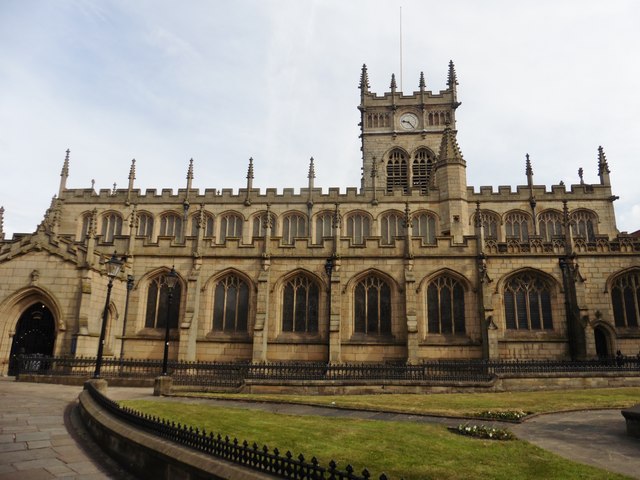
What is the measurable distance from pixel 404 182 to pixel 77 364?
35.0m

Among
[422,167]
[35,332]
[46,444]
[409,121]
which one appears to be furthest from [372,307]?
[409,121]

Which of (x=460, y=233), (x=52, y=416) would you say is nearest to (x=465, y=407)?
(x=52, y=416)

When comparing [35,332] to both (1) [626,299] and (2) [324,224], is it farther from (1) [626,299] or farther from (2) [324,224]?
(1) [626,299]

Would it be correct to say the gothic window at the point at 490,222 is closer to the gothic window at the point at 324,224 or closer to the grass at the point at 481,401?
the gothic window at the point at 324,224

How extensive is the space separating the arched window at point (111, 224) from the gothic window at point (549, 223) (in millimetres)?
36874

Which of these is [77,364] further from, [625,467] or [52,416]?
[625,467]

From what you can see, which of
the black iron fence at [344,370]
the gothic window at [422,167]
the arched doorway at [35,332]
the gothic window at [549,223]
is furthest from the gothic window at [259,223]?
the gothic window at [549,223]

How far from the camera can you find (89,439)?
9547mm

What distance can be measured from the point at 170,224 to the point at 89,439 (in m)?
33.6

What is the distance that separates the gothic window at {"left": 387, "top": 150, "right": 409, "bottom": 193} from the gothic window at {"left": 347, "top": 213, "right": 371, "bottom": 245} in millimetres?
7818

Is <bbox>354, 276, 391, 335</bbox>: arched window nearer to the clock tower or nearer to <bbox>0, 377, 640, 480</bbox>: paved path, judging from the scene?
<bbox>0, 377, 640, 480</bbox>: paved path

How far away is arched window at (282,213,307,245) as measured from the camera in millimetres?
40375

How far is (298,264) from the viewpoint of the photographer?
84.2 feet

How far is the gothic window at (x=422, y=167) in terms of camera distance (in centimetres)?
4656
